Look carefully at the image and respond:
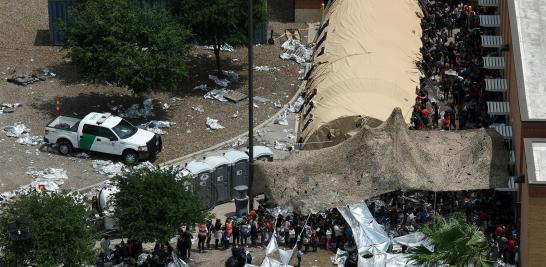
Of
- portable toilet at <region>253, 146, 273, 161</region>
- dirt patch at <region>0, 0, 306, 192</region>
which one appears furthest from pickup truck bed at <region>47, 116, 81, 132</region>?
portable toilet at <region>253, 146, 273, 161</region>

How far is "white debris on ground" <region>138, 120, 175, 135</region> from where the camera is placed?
51250 mm

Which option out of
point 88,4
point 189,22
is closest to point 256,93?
point 189,22

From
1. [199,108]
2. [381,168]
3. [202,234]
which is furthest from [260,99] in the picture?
[202,234]

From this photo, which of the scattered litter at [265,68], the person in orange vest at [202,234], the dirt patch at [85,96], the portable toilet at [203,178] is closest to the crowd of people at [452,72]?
the dirt patch at [85,96]

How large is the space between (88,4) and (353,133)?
13.0 metres

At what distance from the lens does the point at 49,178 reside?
47.3 metres

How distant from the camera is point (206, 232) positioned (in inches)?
1663

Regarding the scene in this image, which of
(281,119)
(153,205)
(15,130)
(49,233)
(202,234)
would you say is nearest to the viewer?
(49,233)

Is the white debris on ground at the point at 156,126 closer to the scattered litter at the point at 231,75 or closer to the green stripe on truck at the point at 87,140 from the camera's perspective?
the green stripe on truck at the point at 87,140

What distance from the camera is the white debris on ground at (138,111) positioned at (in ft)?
172

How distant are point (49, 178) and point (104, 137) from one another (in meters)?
2.54

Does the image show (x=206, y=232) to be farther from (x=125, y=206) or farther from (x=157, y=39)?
(x=157, y=39)

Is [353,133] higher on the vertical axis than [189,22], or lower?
lower

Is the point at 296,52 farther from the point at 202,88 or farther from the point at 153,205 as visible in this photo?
the point at 153,205
